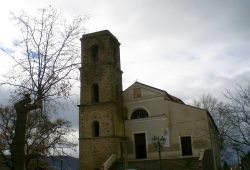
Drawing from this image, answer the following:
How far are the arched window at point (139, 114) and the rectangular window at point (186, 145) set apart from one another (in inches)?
194

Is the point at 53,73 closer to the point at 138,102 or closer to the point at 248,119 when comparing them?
the point at 248,119

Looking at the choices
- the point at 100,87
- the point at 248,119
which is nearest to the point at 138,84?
the point at 100,87

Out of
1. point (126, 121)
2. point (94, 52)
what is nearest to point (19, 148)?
point (126, 121)

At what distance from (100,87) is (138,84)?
4.28 meters

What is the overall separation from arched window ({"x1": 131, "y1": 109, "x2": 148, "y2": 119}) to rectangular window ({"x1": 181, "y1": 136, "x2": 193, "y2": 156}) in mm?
4936

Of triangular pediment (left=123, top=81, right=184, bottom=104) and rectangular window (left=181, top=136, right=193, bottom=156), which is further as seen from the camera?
triangular pediment (left=123, top=81, right=184, bottom=104)

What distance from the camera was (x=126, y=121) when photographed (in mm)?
36594

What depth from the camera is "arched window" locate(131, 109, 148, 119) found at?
36.3m

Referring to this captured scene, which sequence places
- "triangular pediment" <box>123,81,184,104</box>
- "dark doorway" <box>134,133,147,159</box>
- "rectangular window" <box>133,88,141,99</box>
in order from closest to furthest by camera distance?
→ "dark doorway" <box>134,133,147,159</box>
"triangular pediment" <box>123,81,184,104</box>
"rectangular window" <box>133,88,141,99</box>

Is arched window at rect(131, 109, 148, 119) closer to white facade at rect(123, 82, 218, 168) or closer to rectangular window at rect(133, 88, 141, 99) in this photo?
white facade at rect(123, 82, 218, 168)

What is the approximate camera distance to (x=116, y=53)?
127 ft

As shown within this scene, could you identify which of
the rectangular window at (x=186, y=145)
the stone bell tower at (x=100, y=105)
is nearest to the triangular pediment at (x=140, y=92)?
the stone bell tower at (x=100, y=105)

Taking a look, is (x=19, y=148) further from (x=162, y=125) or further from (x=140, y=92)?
(x=140, y=92)

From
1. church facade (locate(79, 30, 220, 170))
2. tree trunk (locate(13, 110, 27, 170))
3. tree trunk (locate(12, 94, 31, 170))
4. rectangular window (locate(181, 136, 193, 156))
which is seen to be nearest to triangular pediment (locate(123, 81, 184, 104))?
church facade (locate(79, 30, 220, 170))
